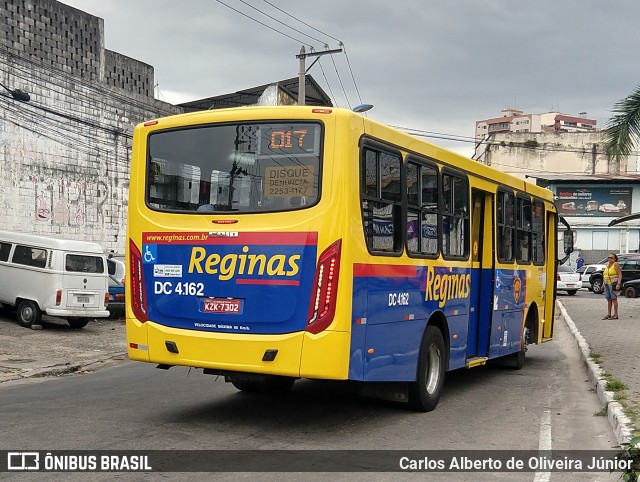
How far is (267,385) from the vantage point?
975 cm

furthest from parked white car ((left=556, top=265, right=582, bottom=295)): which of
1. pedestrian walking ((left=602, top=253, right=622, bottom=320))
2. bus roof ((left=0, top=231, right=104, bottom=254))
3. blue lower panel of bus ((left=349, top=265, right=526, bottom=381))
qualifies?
blue lower panel of bus ((left=349, top=265, right=526, bottom=381))

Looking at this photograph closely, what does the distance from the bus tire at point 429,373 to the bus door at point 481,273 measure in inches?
55.4

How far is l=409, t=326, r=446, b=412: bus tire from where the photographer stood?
29.0 feet

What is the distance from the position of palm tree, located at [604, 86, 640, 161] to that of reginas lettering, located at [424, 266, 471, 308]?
7329 mm

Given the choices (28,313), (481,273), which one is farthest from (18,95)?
(481,273)

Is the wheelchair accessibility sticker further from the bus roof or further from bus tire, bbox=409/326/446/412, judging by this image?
the bus roof

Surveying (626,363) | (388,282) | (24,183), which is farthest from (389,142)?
(24,183)

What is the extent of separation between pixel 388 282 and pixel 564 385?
5.07m

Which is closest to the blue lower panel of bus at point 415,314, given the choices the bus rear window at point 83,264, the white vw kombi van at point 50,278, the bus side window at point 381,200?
the bus side window at point 381,200

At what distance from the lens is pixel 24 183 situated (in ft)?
68.2

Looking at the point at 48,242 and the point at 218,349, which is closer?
the point at 218,349

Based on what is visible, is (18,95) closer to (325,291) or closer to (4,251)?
(4,251)

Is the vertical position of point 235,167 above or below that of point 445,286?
above

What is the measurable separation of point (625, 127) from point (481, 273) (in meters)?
7.02
